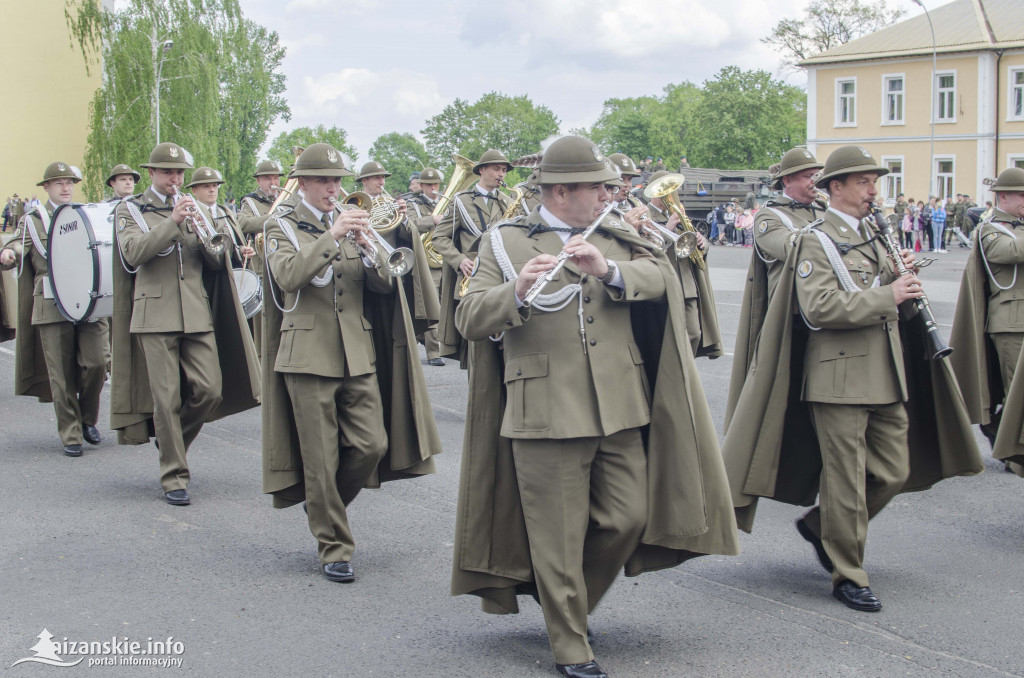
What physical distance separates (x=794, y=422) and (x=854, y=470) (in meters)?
0.51

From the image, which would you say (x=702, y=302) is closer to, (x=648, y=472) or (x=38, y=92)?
(x=648, y=472)

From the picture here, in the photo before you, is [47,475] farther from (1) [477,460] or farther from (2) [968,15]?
(2) [968,15]

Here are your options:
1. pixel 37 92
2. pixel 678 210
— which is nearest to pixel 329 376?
pixel 678 210

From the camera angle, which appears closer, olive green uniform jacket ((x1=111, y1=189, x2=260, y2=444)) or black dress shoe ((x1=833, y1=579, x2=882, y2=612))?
black dress shoe ((x1=833, y1=579, x2=882, y2=612))

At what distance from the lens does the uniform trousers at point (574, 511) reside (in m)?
4.40

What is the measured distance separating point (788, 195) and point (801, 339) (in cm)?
213

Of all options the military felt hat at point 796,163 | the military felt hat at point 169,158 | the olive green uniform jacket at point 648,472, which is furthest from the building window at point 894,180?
the olive green uniform jacket at point 648,472

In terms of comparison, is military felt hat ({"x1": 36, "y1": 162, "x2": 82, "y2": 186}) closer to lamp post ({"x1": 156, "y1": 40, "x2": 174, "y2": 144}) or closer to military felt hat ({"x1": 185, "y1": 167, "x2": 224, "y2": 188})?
military felt hat ({"x1": 185, "y1": 167, "x2": 224, "y2": 188})

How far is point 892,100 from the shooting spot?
51.8 metres

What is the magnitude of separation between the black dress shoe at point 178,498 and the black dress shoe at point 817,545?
3848mm

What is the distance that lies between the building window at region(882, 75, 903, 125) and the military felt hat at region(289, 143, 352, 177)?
164ft

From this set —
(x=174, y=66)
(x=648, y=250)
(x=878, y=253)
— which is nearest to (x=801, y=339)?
(x=878, y=253)

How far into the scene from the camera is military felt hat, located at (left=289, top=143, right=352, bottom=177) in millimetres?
5910

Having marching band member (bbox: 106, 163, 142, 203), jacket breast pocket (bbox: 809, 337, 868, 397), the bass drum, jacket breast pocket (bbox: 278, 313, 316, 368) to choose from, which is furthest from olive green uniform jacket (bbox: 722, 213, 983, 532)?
marching band member (bbox: 106, 163, 142, 203)
